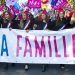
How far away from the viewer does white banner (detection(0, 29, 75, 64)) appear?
1178cm

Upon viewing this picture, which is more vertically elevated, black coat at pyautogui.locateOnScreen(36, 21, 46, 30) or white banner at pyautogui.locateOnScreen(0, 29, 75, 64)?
black coat at pyautogui.locateOnScreen(36, 21, 46, 30)

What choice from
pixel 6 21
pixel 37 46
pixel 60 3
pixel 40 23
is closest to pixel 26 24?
pixel 40 23

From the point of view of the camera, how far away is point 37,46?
12.0 meters

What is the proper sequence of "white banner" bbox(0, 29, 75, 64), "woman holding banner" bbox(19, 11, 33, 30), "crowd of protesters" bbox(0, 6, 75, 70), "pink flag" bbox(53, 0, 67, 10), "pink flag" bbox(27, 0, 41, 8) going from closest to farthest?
"white banner" bbox(0, 29, 75, 64)
"crowd of protesters" bbox(0, 6, 75, 70)
"woman holding banner" bbox(19, 11, 33, 30)
"pink flag" bbox(53, 0, 67, 10)
"pink flag" bbox(27, 0, 41, 8)

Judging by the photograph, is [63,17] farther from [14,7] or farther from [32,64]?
[14,7]

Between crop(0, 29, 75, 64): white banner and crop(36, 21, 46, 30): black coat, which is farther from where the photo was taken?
crop(36, 21, 46, 30): black coat

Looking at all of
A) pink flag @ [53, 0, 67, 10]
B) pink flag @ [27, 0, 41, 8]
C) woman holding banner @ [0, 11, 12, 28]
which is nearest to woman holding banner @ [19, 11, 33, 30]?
woman holding banner @ [0, 11, 12, 28]

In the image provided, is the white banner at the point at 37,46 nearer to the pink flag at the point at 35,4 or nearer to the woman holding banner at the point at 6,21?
the woman holding banner at the point at 6,21

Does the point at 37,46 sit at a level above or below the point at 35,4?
below

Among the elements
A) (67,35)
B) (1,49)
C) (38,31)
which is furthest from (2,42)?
(67,35)

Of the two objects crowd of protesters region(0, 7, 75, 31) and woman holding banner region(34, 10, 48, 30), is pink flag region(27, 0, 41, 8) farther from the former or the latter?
woman holding banner region(34, 10, 48, 30)

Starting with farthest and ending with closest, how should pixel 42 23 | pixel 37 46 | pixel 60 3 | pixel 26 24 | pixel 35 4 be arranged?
1. pixel 35 4
2. pixel 60 3
3. pixel 26 24
4. pixel 42 23
5. pixel 37 46

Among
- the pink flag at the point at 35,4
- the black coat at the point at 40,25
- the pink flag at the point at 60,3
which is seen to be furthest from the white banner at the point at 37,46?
the pink flag at the point at 35,4

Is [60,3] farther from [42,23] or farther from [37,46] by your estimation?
[37,46]
